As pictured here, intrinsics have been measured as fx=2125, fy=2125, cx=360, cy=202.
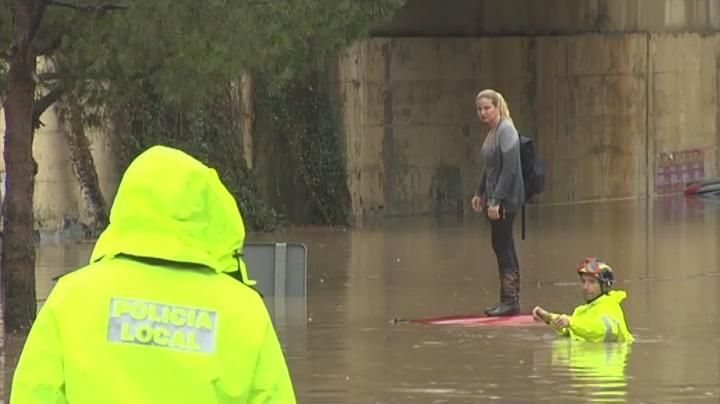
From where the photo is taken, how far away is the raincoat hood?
4.21m

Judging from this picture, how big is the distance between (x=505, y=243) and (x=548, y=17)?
1742 centimetres

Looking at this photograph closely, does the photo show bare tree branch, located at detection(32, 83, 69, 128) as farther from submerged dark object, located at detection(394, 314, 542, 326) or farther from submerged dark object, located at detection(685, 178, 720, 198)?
submerged dark object, located at detection(685, 178, 720, 198)

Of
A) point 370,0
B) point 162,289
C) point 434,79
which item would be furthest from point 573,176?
point 162,289

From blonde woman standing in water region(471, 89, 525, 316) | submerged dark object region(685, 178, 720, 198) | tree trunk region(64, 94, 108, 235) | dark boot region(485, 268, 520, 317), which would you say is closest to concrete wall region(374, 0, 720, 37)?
submerged dark object region(685, 178, 720, 198)

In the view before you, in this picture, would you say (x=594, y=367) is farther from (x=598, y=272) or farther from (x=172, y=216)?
(x=172, y=216)

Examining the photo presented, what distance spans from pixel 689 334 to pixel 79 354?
9.82 meters

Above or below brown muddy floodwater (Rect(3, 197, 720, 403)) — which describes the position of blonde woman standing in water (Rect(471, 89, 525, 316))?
above

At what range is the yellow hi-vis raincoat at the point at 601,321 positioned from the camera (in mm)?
12906

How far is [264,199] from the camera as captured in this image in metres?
24.6

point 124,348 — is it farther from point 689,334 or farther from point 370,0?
point 370,0

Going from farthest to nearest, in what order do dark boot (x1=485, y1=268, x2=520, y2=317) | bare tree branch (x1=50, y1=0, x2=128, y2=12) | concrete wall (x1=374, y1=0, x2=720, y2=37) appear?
1. concrete wall (x1=374, y1=0, x2=720, y2=37)
2. dark boot (x1=485, y1=268, x2=520, y2=317)
3. bare tree branch (x1=50, y1=0, x2=128, y2=12)

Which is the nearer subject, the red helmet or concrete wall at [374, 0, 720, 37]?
the red helmet

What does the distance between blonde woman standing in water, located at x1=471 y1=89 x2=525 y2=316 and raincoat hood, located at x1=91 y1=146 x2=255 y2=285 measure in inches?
410

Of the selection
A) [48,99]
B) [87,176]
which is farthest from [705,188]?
[48,99]
